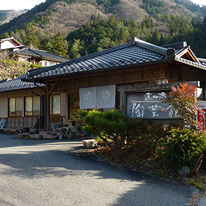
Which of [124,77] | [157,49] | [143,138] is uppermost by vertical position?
[157,49]

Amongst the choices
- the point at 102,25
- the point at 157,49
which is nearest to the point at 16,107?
the point at 157,49

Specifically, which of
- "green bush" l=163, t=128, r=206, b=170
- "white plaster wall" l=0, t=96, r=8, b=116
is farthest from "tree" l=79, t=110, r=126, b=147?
"white plaster wall" l=0, t=96, r=8, b=116

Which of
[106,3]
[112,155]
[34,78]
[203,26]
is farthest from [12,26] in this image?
[112,155]

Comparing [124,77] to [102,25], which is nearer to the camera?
[124,77]

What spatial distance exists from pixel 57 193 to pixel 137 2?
104659mm

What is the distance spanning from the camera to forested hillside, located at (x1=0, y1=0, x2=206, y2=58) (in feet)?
168

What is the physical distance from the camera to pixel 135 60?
10.3 m

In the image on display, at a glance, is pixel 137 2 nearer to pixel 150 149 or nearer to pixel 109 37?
pixel 109 37

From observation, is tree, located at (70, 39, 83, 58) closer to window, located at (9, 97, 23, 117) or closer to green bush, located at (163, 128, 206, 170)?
window, located at (9, 97, 23, 117)

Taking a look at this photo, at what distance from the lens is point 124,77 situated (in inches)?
457

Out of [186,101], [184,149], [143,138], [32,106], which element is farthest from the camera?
[32,106]

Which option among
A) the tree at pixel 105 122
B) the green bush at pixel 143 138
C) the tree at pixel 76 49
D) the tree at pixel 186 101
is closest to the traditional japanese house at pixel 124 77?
the green bush at pixel 143 138

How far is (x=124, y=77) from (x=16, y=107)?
36.6ft

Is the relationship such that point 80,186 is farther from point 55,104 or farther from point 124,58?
point 55,104
